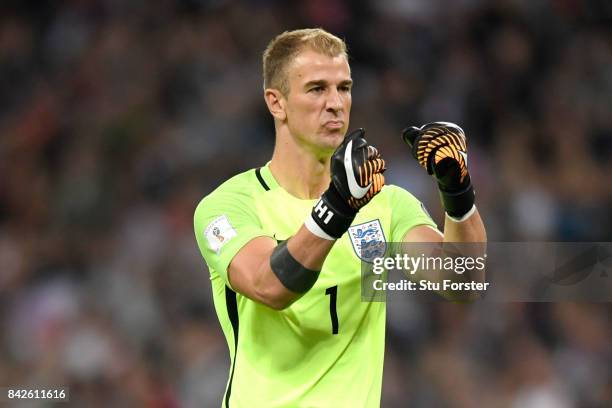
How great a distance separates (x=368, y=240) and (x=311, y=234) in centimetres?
62

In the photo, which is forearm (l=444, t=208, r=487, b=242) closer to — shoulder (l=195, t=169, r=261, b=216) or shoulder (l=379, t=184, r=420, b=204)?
shoulder (l=379, t=184, r=420, b=204)

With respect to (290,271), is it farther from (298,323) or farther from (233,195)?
(233,195)

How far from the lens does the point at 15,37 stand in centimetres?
938

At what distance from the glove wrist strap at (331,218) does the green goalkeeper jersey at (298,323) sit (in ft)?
1.40

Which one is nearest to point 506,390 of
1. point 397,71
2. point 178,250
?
point 178,250

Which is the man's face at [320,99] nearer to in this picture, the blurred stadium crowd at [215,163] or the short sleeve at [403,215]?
the short sleeve at [403,215]

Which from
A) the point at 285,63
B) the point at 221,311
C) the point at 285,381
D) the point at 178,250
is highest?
the point at 178,250

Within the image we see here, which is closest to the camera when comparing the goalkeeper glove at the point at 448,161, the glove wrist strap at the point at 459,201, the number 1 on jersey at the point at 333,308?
the goalkeeper glove at the point at 448,161

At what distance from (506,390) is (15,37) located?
17.1 feet

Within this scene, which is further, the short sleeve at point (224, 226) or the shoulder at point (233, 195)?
the shoulder at point (233, 195)

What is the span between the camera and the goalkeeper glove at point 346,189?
11.5 ft

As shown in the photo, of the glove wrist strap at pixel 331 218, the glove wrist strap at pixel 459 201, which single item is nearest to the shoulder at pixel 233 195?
the glove wrist strap at pixel 331 218

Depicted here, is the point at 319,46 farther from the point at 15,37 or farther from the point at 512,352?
the point at 15,37

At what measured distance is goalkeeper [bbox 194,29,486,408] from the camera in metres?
3.60
